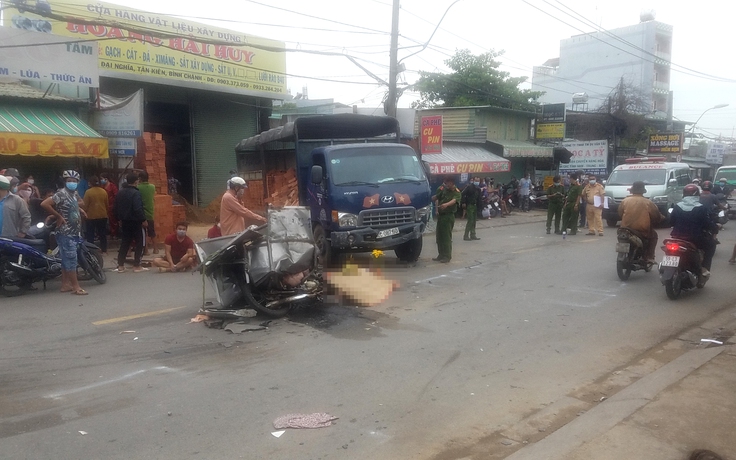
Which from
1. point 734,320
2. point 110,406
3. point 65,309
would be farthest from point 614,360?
point 65,309

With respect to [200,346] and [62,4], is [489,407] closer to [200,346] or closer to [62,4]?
[200,346]

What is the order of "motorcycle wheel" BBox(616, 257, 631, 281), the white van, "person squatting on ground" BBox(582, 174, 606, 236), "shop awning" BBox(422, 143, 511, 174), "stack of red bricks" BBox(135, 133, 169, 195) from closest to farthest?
1. "motorcycle wheel" BBox(616, 257, 631, 281)
2. "stack of red bricks" BBox(135, 133, 169, 195)
3. "person squatting on ground" BBox(582, 174, 606, 236)
4. the white van
5. "shop awning" BBox(422, 143, 511, 174)

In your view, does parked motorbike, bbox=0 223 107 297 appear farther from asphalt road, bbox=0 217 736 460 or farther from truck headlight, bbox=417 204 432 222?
truck headlight, bbox=417 204 432 222

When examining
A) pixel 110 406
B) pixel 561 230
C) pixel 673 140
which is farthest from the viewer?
pixel 673 140

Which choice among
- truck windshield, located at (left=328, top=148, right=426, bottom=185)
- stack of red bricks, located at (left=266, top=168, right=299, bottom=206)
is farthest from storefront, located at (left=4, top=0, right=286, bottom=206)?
truck windshield, located at (left=328, top=148, right=426, bottom=185)

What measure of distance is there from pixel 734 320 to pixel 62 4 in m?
17.1

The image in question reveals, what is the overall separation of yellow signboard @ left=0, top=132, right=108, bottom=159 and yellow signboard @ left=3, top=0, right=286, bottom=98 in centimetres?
295

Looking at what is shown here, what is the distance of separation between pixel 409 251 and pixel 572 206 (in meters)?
7.19

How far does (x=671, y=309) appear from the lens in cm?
838

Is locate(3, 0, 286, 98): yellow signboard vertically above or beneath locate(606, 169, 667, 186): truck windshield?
above

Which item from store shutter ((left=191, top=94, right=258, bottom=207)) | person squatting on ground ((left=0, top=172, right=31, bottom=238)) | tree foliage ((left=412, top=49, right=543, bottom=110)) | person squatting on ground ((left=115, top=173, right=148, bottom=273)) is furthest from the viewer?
tree foliage ((left=412, top=49, right=543, bottom=110))

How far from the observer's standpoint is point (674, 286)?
8719mm

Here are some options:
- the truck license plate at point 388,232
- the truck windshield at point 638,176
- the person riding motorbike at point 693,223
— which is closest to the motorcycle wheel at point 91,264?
the truck license plate at point 388,232

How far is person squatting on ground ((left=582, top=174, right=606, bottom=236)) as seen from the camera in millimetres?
16844
